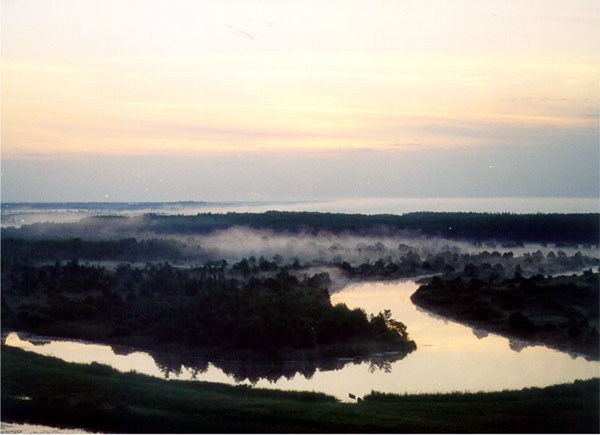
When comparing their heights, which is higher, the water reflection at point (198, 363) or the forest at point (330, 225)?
the forest at point (330, 225)

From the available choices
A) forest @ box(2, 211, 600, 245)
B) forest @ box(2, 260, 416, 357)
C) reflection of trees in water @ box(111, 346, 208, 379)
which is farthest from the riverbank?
reflection of trees in water @ box(111, 346, 208, 379)

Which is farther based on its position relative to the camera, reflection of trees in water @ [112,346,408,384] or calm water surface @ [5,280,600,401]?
reflection of trees in water @ [112,346,408,384]

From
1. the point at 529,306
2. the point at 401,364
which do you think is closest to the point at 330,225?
the point at 401,364

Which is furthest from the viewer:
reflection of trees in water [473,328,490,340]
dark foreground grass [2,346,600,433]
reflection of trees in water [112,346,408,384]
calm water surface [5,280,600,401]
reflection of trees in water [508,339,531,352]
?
reflection of trees in water [473,328,490,340]

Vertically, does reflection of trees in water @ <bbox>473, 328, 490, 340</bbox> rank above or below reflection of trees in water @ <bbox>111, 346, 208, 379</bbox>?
above

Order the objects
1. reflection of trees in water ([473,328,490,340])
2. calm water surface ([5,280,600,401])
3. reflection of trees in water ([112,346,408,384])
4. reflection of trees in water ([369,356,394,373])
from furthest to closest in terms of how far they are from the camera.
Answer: reflection of trees in water ([473,328,490,340]), reflection of trees in water ([369,356,394,373]), reflection of trees in water ([112,346,408,384]), calm water surface ([5,280,600,401])

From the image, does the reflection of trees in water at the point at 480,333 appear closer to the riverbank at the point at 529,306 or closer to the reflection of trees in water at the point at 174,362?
the riverbank at the point at 529,306

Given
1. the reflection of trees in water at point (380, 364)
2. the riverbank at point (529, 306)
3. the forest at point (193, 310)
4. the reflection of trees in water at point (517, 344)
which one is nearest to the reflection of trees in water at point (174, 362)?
the forest at point (193, 310)

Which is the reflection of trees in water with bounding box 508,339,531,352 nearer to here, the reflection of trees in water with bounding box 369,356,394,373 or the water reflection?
A: the water reflection
